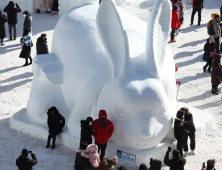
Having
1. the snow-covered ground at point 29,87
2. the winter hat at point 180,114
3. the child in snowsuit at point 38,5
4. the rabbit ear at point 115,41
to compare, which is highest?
the rabbit ear at point 115,41

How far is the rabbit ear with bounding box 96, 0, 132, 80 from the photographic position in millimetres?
6078

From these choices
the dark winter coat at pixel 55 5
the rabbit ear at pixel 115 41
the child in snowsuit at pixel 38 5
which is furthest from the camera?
the child in snowsuit at pixel 38 5

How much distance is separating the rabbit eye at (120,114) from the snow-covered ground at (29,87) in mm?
1244

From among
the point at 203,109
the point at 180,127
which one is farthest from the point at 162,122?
the point at 203,109

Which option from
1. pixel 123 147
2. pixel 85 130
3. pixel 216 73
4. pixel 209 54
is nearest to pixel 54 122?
pixel 85 130

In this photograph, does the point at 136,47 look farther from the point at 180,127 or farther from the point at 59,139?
the point at 59,139

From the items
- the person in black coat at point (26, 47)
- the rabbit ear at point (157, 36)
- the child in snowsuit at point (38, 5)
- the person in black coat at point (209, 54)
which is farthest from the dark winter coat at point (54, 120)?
the child in snowsuit at point (38, 5)

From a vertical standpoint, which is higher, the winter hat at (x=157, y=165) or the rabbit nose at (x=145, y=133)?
the rabbit nose at (x=145, y=133)

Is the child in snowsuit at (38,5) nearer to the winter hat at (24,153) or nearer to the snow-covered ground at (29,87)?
the snow-covered ground at (29,87)

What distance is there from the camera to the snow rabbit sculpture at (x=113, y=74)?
237 inches

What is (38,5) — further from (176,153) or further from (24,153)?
(176,153)

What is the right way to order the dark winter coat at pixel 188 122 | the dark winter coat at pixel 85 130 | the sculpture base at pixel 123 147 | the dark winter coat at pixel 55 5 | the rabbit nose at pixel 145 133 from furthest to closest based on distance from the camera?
the dark winter coat at pixel 55 5 → the dark winter coat at pixel 188 122 → the sculpture base at pixel 123 147 → the dark winter coat at pixel 85 130 → the rabbit nose at pixel 145 133

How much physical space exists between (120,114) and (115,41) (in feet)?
3.74

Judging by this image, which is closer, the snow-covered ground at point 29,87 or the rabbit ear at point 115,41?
the rabbit ear at point 115,41
